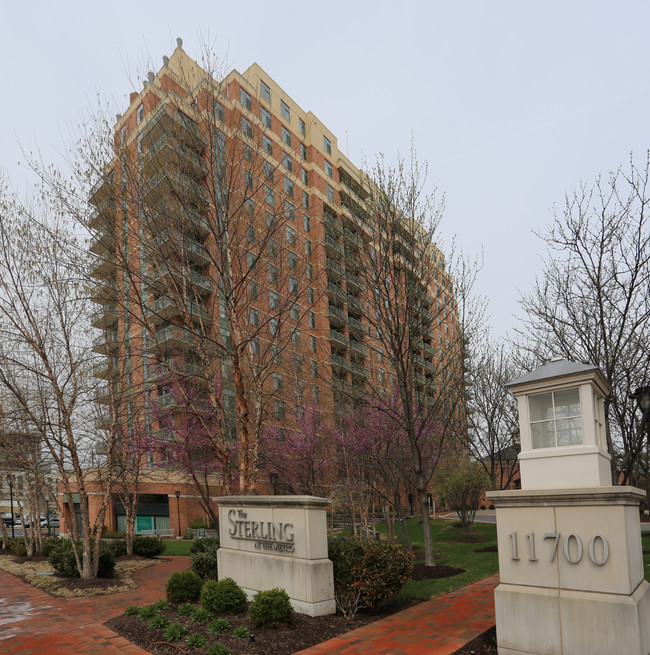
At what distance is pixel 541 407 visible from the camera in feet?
25.8

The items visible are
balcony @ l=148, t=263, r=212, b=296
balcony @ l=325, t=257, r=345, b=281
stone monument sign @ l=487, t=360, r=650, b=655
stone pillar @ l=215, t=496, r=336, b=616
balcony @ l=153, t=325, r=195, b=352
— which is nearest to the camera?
stone monument sign @ l=487, t=360, r=650, b=655

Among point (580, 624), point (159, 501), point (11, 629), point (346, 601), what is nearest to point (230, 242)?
point (346, 601)

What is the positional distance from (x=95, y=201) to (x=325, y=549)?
9377mm

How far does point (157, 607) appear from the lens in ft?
33.8

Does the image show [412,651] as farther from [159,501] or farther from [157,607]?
[159,501]

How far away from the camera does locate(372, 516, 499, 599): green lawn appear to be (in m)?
11.8

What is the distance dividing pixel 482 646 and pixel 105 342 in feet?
43.8

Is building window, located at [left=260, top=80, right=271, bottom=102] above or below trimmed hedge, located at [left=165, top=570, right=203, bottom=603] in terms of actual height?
above

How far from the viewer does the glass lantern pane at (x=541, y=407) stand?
307 inches

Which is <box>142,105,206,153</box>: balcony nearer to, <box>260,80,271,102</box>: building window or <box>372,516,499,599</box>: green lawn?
<box>372,516,499,599</box>: green lawn

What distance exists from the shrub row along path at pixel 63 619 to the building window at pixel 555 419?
6.65 metres

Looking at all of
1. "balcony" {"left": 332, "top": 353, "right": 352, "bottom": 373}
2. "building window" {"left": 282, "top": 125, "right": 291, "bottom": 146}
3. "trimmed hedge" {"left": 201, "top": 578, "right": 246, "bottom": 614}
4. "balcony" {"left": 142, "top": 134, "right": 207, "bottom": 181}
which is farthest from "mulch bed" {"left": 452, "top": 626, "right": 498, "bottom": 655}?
"building window" {"left": 282, "top": 125, "right": 291, "bottom": 146}

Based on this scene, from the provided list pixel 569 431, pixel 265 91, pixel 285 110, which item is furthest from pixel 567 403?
pixel 285 110

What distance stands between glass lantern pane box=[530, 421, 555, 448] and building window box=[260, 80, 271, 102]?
4458 cm
